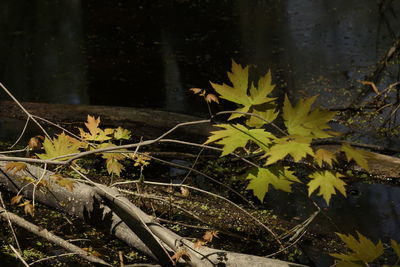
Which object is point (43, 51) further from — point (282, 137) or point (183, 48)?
point (282, 137)

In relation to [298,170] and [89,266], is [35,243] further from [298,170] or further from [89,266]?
[298,170]

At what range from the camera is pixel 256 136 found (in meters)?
1.56

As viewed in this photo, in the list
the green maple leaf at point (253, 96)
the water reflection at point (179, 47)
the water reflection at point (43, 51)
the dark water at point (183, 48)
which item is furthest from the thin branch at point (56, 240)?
the water reflection at point (43, 51)

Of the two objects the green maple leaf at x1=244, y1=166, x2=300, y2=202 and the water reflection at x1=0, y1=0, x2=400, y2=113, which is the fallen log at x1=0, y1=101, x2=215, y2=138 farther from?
the green maple leaf at x1=244, y1=166, x2=300, y2=202

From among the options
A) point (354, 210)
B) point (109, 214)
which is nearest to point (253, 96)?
point (109, 214)

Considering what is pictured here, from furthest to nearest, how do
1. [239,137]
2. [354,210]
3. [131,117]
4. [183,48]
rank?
[183,48] < [131,117] < [354,210] < [239,137]

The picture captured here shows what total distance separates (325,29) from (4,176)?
4.04 meters

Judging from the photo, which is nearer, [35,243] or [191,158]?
[35,243]

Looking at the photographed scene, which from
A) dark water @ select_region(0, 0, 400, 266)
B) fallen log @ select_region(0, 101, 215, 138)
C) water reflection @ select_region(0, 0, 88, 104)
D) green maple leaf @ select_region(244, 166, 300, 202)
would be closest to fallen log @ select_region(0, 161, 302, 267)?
green maple leaf @ select_region(244, 166, 300, 202)

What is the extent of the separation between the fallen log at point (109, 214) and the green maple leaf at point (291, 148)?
14.4 inches

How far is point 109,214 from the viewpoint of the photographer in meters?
1.96

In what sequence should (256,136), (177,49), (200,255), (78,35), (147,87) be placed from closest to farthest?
(256,136) → (200,255) → (147,87) → (177,49) → (78,35)

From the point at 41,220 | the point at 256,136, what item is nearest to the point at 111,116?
the point at 41,220

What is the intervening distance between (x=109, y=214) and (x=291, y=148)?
2.46 ft
